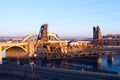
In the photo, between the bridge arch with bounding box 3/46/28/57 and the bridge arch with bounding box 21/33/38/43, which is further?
the bridge arch with bounding box 21/33/38/43

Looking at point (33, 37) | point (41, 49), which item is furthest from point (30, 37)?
point (41, 49)

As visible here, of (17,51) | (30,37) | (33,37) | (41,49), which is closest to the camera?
(17,51)

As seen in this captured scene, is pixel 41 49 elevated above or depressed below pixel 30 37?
below

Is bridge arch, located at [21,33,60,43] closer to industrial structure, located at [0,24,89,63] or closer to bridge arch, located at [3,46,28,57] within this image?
industrial structure, located at [0,24,89,63]

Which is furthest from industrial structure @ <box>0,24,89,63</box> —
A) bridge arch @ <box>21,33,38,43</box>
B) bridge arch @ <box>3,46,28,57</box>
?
bridge arch @ <box>21,33,38,43</box>

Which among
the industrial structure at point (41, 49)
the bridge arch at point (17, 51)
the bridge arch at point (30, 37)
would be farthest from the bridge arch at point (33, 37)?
the bridge arch at point (17, 51)

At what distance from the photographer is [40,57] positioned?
9962 centimetres

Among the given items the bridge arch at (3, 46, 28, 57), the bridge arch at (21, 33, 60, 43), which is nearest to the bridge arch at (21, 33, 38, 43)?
the bridge arch at (21, 33, 60, 43)

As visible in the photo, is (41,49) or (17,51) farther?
(41,49)

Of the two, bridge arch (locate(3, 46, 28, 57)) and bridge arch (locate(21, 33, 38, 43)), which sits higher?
bridge arch (locate(21, 33, 38, 43))

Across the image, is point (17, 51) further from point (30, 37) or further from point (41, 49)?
point (30, 37)

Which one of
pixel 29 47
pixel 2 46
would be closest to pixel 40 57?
pixel 29 47

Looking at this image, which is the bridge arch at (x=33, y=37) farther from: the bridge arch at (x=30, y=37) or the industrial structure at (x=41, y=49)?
the industrial structure at (x=41, y=49)

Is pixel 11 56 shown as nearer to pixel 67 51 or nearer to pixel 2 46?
pixel 2 46
